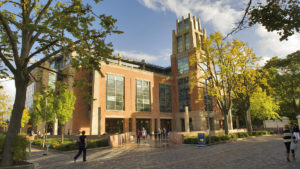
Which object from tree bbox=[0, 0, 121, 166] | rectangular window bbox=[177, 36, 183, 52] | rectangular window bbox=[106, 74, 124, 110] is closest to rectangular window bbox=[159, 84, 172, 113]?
rectangular window bbox=[177, 36, 183, 52]

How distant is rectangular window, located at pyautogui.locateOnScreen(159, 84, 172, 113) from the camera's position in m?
49.5

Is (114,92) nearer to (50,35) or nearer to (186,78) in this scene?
(186,78)

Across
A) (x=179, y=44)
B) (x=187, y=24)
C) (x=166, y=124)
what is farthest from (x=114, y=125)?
(x=187, y=24)

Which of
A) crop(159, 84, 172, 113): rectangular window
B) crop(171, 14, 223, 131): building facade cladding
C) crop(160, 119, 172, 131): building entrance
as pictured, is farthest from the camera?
crop(160, 119, 172, 131): building entrance

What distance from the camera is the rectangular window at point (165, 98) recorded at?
162 ft

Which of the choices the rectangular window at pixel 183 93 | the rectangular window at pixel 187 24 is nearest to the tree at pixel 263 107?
the rectangular window at pixel 183 93

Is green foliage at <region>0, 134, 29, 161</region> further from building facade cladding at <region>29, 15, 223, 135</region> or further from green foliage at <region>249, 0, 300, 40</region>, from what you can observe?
building facade cladding at <region>29, 15, 223, 135</region>

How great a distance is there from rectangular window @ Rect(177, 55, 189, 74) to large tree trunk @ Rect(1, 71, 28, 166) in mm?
44819

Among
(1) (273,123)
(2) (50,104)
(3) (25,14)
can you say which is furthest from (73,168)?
(1) (273,123)

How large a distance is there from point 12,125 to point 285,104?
50326mm

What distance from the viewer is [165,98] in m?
50.7

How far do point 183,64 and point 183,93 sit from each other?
7607 millimetres

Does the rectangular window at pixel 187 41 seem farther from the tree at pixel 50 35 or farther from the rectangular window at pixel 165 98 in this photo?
the tree at pixel 50 35

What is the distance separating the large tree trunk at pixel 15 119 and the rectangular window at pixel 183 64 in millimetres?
44819
